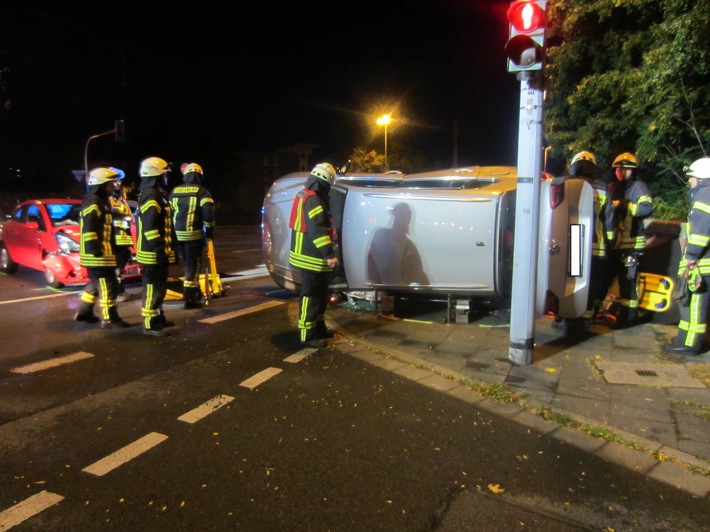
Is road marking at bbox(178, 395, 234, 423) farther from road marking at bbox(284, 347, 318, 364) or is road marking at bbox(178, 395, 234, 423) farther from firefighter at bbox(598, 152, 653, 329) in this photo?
firefighter at bbox(598, 152, 653, 329)

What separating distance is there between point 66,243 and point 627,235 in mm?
8527

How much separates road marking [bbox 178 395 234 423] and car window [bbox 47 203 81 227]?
628 centimetres

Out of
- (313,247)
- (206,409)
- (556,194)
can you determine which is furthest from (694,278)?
(206,409)

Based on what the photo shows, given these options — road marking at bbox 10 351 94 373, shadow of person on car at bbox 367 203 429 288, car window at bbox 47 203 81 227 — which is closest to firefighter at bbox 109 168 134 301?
car window at bbox 47 203 81 227

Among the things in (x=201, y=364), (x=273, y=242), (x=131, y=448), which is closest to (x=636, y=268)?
(x=273, y=242)

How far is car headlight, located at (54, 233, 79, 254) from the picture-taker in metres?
8.26

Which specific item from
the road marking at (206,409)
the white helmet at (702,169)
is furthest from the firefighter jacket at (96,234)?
the white helmet at (702,169)

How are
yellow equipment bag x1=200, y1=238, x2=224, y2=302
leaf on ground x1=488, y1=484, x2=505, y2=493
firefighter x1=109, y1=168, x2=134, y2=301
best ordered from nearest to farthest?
1. leaf on ground x1=488, y1=484, x2=505, y2=493
2. firefighter x1=109, y1=168, x2=134, y2=301
3. yellow equipment bag x1=200, y1=238, x2=224, y2=302

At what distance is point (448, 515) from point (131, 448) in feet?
6.73

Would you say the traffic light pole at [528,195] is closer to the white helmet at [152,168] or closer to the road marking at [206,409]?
the road marking at [206,409]

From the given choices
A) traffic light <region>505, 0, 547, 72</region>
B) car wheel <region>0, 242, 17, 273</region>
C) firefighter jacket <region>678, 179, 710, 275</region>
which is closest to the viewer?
traffic light <region>505, 0, 547, 72</region>

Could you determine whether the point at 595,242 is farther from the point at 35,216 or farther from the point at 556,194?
the point at 35,216

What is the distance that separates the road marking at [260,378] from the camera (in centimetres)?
436

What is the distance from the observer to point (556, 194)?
212 inches
